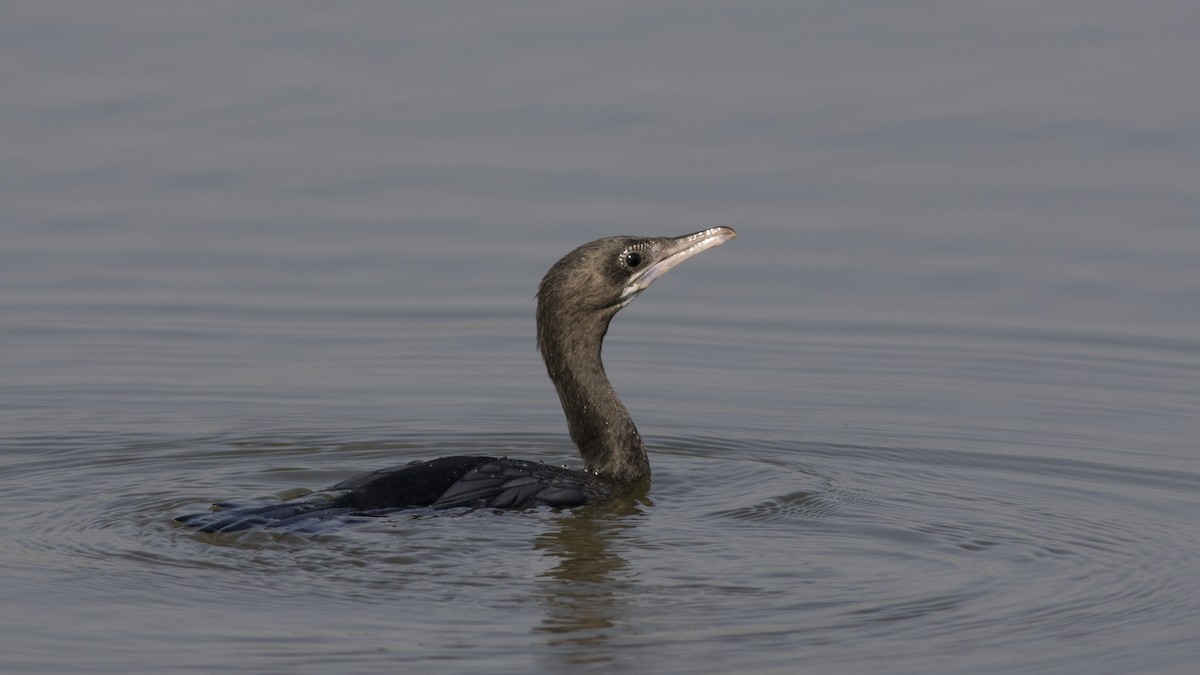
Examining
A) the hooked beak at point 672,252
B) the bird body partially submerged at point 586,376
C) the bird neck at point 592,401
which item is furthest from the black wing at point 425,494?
the hooked beak at point 672,252

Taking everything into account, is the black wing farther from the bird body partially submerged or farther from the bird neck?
the bird neck

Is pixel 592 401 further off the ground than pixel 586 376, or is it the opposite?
pixel 586 376

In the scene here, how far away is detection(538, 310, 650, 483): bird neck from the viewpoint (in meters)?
10.8

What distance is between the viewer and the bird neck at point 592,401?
35.5 feet

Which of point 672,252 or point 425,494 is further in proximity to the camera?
point 672,252

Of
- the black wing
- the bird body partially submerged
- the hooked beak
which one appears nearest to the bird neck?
the bird body partially submerged

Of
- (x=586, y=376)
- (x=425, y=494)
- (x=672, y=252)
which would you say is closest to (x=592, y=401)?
(x=586, y=376)

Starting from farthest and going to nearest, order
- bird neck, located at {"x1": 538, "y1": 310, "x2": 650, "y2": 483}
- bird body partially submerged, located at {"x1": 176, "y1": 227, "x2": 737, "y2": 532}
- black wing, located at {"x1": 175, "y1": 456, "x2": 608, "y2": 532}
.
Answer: bird neck, located at {"x1": 538, "y1": 310, "x2": 650, "y2": 483} < bird body partially submerged, located at {"x1": 176, "y1": 227, "x2": 737, "y2": 532} < black wing, located at {"x1": 175, "y1": 456, "x2": 608, "y2": 532}

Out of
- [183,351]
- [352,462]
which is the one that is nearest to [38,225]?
[183,351]

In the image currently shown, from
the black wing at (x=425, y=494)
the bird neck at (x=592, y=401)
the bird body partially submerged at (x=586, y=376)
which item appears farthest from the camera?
the bird neck at (x=592, y=401)

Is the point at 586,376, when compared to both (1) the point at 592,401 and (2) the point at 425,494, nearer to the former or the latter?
(1) the point at 592,401

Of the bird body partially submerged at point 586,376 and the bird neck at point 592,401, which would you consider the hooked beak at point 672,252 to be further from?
the bird neck at point 592,401

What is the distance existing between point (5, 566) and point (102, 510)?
1062mm

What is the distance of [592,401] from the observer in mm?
10914
